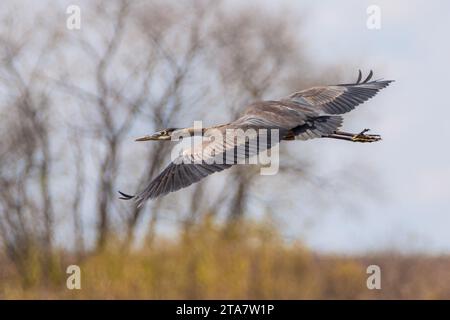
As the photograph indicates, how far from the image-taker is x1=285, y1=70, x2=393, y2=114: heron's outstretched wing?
985cm

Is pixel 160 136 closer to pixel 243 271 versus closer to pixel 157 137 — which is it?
pixel 157 137

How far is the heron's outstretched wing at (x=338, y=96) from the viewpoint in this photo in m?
9.85

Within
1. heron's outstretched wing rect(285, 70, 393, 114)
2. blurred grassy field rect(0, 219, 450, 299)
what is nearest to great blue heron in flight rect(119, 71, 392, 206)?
heron's outstretched wing rect(285, 70, 393, 114)

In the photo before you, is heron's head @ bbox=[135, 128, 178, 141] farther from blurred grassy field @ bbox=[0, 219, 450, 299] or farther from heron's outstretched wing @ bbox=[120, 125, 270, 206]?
blurred grassy field @ bbox=[0, 219, 450, 299]

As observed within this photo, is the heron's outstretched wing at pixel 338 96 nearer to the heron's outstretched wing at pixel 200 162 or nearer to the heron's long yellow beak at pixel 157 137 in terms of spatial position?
the heron's long yellow beak at pixel 157 137

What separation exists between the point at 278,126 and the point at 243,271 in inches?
370

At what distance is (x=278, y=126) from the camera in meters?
8.93

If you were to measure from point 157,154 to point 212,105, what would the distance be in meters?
1.38

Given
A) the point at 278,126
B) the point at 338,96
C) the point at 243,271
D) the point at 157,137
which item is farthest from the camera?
the point at 243,271

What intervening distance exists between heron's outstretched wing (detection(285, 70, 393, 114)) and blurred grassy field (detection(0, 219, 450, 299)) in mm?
7826

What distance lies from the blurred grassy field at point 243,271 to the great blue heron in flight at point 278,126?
805cm

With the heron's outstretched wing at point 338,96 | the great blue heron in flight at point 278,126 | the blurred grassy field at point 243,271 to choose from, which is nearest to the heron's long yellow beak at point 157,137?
the great blue heron in flight at point 278,126

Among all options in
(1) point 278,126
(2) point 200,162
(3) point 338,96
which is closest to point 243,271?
(3) point 338,96
